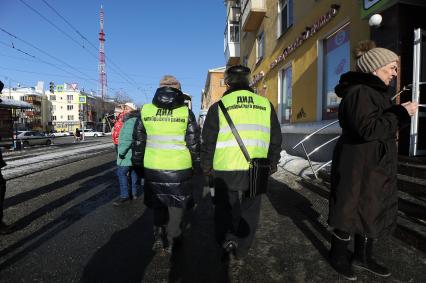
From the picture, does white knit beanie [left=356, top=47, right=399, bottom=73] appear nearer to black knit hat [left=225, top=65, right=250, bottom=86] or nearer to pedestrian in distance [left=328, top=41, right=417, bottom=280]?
pedestrian in distance [left=328, top=41, right=417, bottom=280]

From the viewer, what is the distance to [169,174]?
3.07m

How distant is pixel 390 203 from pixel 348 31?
6464 millimetres

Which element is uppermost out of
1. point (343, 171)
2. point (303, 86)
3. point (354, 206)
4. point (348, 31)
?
point (348, 31)

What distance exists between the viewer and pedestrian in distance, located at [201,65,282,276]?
9.07 feet

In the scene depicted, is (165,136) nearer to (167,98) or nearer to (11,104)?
(167,98)

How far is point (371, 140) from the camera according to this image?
2281mm

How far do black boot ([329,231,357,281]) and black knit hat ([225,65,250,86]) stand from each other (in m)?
1.58

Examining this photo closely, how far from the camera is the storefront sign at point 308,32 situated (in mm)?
8000

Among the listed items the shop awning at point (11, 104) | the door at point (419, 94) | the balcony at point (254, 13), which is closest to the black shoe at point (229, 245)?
the door at point (419, 94)

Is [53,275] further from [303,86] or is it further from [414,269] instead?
[303,86]

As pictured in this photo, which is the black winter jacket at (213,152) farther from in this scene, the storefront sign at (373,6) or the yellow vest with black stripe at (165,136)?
the storefront sign at (373,6)

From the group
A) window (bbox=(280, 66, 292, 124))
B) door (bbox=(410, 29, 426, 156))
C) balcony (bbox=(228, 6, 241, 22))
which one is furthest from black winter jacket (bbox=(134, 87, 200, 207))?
balcony (bbox=(228, 6, 241, 22))

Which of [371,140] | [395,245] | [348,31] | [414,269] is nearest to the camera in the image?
[371,140]

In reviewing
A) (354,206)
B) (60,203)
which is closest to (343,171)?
(354,206)
